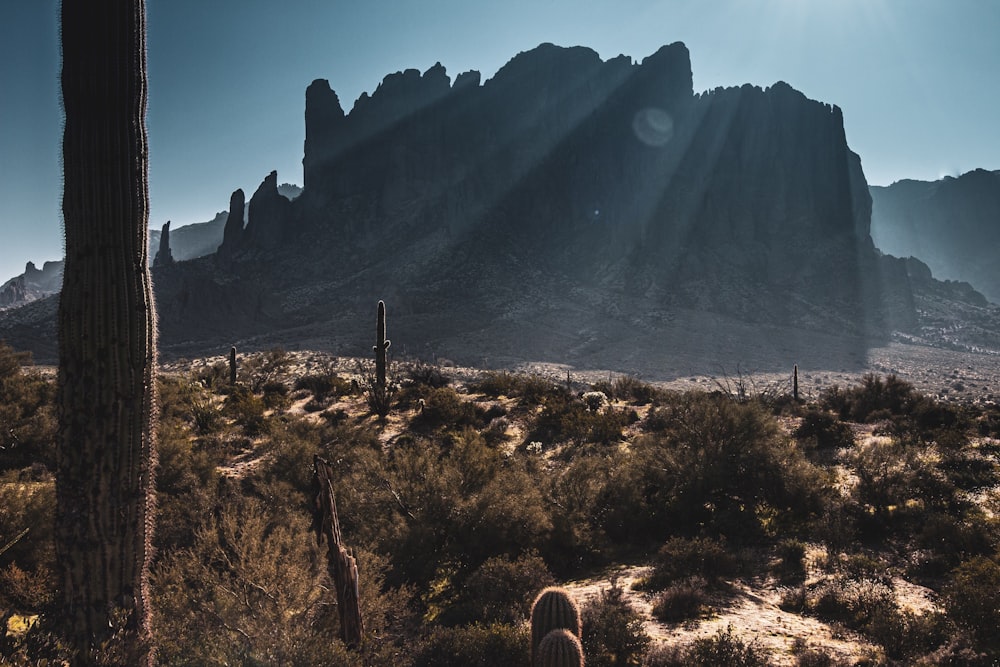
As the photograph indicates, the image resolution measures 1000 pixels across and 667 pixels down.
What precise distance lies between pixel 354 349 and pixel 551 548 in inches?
1895

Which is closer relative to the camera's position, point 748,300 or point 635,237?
point 748,300

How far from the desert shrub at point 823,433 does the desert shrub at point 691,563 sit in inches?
236

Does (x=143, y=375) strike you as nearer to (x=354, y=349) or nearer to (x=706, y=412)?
(x=706, y=412)

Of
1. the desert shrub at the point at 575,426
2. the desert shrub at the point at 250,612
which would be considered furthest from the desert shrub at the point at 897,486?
the desert shrub at the point at 250,612

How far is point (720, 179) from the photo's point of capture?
10075cm

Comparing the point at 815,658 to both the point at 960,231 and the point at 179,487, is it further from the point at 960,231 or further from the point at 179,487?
the point at 960,231

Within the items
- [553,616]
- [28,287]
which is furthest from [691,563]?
[28,287]

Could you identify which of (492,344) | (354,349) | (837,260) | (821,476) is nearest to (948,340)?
(837,260)

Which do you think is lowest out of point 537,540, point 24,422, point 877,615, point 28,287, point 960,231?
point 537,540

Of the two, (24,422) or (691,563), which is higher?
(24,422)

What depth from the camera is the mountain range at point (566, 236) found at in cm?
6875

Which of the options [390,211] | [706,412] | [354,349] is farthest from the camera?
[390,211]

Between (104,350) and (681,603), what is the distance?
5663mm

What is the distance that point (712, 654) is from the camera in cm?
438
